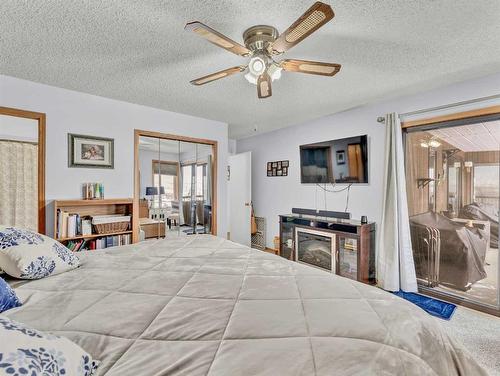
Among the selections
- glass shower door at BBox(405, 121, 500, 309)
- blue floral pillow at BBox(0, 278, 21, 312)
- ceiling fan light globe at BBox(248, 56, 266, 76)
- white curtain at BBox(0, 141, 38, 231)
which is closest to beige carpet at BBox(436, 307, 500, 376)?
glass shower door at BBox(405, 121, 500, 309)

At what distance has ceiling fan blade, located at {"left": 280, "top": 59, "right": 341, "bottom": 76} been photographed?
1.77 meters

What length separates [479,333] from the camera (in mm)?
2227

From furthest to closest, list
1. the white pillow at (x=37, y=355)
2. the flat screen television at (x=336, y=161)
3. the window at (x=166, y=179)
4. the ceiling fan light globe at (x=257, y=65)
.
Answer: the window at (x=166, y=179)
the flat screen television at (x=336, y=161)
the ceiling fan light globe at (x=257, y=65)
the white pillow at (x=37, y=355)

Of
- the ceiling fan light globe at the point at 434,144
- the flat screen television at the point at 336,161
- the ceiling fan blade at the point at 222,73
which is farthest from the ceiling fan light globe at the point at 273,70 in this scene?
the ceiling fan light globe at the point at 434,144

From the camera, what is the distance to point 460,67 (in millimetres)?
2330

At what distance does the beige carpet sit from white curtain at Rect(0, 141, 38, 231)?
13.0 feet

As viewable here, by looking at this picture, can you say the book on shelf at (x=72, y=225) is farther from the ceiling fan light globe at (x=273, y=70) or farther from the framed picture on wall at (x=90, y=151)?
the ceiling fan light globe at (x=273, y=70)

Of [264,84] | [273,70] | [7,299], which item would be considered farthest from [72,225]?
[273,70]

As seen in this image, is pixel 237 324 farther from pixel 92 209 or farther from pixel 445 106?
pixel 445 106

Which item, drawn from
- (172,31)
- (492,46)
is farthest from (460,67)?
(172,31)

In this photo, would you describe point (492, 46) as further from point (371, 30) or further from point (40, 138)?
point (40, 138)

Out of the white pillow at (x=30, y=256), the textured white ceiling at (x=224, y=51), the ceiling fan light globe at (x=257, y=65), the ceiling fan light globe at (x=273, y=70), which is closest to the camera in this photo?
the white pillow at (x=30, y=256)

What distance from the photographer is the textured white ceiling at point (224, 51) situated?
1598mm

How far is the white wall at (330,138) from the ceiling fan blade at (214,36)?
240 cm
